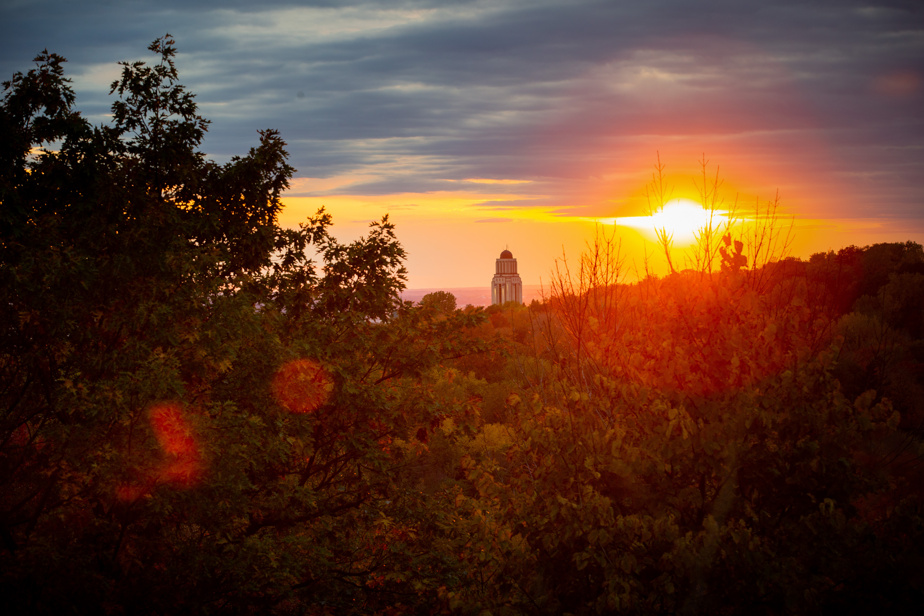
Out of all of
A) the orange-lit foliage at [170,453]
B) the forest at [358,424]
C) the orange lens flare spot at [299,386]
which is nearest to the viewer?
the forest at [358,424]

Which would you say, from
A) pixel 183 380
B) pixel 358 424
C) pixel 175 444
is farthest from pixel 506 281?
pixel 175 444

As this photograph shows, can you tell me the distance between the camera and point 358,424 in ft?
49.0

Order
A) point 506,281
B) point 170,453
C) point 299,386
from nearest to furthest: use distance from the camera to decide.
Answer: point 170,453 → point 299,386 → point 506,281

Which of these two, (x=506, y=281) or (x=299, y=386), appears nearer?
(x=299, y=386)

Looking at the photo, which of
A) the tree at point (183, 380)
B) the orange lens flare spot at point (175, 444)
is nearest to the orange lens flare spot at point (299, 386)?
the tree at point (183, 380)

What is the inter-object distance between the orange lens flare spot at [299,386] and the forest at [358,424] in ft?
0.21

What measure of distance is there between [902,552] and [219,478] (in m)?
9.15

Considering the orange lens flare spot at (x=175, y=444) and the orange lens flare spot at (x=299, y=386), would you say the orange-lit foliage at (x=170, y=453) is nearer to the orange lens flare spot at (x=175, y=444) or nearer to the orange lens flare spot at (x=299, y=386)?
the orange lens flare spot at (x=175, y=444)

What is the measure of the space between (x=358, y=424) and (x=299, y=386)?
203 cm

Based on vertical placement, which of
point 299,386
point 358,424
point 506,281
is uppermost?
point 506,281

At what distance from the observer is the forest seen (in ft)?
21.6

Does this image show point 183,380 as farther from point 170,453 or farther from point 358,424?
point 358,424

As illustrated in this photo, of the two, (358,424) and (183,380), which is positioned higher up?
(183,380)

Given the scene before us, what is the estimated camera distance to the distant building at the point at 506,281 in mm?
184625
